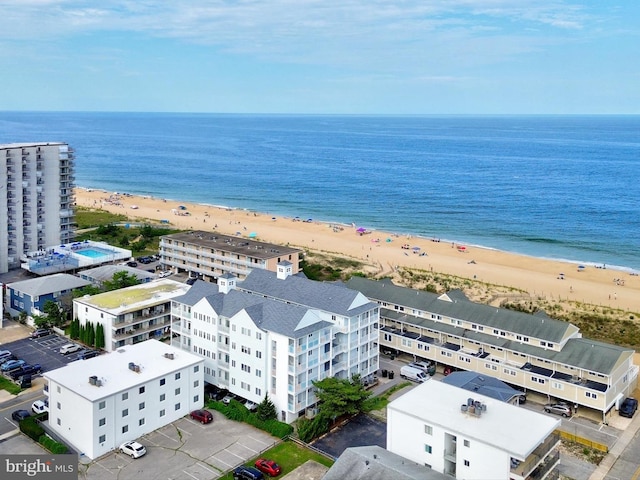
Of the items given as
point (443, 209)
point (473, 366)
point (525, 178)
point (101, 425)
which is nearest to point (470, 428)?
point (473, 366)

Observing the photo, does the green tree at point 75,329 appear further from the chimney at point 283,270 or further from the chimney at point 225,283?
the chimney at point 283,270

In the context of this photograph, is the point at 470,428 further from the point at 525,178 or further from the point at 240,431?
the point at 525,178

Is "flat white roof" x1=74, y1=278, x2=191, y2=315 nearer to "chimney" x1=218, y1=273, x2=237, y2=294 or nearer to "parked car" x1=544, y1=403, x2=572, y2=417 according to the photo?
"chimney" x1=218, y1=273, x2=237, y2=294

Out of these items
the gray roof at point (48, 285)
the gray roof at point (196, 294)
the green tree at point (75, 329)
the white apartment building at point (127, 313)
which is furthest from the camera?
the gray roof at point (48, 285)

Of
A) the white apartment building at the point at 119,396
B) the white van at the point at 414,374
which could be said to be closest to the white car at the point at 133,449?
the white apartment building at the point at 119,396

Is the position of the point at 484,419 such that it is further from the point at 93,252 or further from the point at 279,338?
the point at 93,252

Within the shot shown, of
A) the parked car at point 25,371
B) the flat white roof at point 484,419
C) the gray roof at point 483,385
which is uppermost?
the flat white roof at point 484,419

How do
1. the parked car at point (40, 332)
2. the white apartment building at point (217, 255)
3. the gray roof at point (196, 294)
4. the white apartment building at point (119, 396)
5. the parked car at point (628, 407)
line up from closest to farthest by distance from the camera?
the white apartment building at point (119, 396) < the parked car at point (628, 407) < the gray roof at point (196, 294) < the parked car at point (40, 332) < the white apartment building at point (217, 255)
